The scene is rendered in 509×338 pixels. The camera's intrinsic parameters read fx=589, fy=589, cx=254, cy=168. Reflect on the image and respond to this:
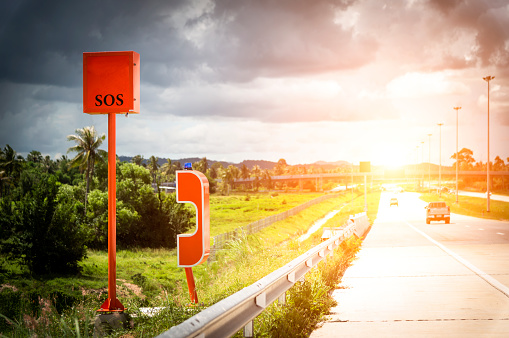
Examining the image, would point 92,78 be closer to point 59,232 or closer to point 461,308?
point 461,308

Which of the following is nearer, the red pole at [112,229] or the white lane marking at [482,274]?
the red pole at [112,229]

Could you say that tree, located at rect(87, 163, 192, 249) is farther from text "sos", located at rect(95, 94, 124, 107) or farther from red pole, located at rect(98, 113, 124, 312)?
text "sos", located at rect(95, 94, 124, 107)

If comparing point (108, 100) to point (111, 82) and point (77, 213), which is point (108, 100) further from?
point (77, 213)

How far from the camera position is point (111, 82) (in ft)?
32.1

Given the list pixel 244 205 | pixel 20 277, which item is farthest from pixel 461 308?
pixel 244 205

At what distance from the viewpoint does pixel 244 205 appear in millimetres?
140500

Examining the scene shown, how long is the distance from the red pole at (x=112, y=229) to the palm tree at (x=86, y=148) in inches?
3503

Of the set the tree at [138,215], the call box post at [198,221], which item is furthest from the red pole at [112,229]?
the tree at [138,215]

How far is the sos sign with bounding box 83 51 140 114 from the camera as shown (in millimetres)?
9625

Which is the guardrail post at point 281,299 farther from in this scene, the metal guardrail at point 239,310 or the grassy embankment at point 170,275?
the grassy embankment at point 170,275

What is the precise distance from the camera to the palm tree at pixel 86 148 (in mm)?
96500

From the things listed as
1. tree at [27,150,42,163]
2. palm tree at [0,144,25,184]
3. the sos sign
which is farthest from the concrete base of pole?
tree at [27,150,42,163]

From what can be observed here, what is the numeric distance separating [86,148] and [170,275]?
154ft

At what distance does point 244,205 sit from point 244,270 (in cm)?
12813
